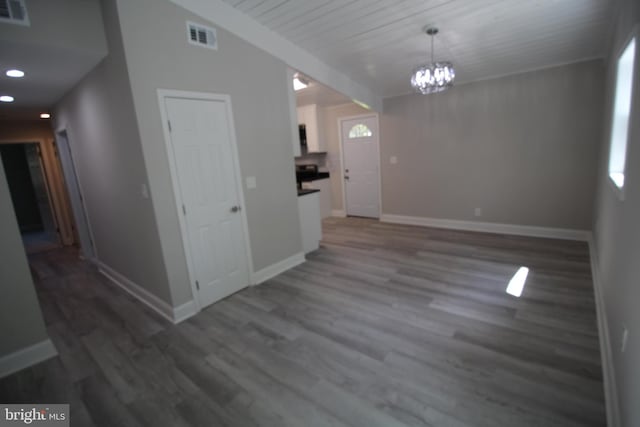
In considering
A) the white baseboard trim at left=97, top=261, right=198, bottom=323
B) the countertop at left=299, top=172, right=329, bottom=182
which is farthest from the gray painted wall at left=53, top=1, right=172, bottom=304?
the countertop at left=299, top=172, right=329, bottom=182

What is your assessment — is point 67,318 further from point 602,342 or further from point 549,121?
point 549,121

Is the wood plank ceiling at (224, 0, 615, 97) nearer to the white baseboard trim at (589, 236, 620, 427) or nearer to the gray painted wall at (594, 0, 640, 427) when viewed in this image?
the gray painted wall at (594, 0, 640, 427)

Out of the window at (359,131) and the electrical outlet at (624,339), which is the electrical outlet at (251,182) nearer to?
the electrical outlet at (624,339)

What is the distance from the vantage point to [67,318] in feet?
9.72

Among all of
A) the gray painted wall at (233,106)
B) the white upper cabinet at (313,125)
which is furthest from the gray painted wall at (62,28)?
the white upper cabinet at (313,125)

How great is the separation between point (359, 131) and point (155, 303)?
474cm

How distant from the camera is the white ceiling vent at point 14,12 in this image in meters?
2.04

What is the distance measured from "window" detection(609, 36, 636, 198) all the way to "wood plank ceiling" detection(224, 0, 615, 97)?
70 cm

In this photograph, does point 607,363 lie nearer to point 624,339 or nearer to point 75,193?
point 624,339

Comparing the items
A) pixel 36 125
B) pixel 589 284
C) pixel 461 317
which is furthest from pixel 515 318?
pixel 36 125

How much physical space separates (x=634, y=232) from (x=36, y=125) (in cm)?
786

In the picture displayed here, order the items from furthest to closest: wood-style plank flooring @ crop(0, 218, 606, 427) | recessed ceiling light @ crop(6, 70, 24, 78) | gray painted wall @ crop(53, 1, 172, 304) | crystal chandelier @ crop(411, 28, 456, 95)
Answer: crystal chandelier @ crop(411, 28, 456, 95) < recessed ceiling light @ crop(6, 70, 24, 78) < gray painted wall @ crop(53, 1, 172, 304) < wood-style plank flooring @ crop(0, 218, 606, 427)

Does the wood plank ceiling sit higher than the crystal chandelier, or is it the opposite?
the wood plank ceiling

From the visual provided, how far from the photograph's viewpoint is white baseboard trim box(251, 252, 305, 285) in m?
3.46
